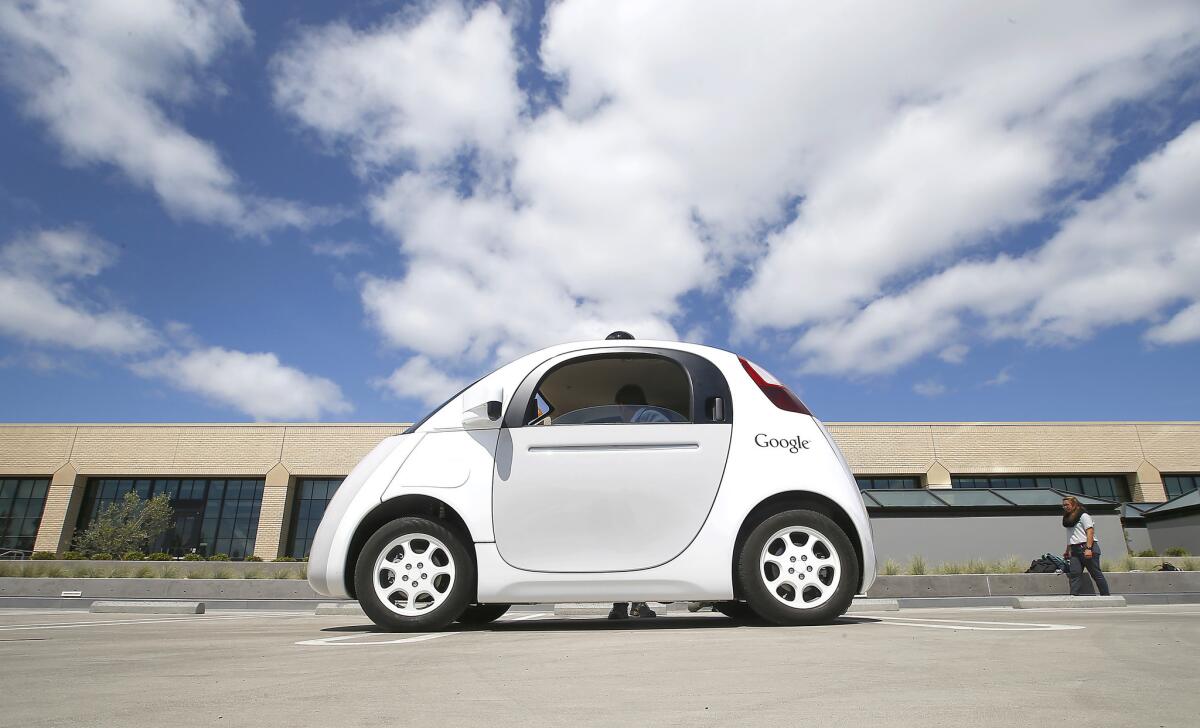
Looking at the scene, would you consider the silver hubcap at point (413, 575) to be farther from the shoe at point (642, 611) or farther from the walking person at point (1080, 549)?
the walking person at point (1080, 549)

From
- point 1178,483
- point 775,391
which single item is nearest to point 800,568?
point 775,391

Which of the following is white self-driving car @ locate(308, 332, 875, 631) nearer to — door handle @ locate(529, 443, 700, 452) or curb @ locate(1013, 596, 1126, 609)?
door handle @ locate(529, 443, 700, 452)

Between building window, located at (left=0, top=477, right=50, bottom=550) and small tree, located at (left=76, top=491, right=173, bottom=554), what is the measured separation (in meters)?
7.66

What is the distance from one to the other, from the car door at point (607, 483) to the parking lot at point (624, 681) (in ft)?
2.60

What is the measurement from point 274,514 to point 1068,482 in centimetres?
4212

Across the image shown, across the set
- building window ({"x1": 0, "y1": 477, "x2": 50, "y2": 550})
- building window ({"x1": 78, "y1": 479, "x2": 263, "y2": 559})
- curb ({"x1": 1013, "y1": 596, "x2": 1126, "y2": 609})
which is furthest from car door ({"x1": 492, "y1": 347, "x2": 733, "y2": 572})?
building window ({"x1": 0, "y1": 477, "x2": 50, "y2": 550})

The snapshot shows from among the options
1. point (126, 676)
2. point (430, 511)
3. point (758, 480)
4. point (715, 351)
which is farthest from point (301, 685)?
point (715, 351)

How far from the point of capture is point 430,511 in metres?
4.21

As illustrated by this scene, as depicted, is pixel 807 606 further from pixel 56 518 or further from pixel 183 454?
pixel 56 518

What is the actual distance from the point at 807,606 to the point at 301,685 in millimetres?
2859

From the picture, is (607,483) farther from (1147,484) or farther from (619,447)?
(1147,484)

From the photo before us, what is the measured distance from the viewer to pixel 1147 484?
37.0m

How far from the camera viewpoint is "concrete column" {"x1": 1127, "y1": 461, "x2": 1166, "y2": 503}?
3672 centimetres

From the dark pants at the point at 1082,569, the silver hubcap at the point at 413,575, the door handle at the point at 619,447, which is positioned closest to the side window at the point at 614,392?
the door handle at the point at 619,447
